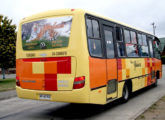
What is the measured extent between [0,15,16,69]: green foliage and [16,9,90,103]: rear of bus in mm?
15788

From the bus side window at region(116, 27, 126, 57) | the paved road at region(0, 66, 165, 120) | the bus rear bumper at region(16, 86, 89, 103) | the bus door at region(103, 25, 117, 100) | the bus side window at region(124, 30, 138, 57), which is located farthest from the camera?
the bus side window at region(124, 30, 138, 57)

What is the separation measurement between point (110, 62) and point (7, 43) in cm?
1731

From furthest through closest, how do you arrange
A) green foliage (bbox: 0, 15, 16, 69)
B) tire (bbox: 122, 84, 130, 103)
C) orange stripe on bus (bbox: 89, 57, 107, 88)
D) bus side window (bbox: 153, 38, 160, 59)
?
green foliage (bbox: 0, 15, 16, 69) → bus side window (bbox: 153, 38, 160, 59) → tire (bbox: 122, 84, 130, 103) → orange stripe on bus (bbox: 89, 57, 107, 88)

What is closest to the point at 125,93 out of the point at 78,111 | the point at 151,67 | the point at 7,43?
the point at 78,111

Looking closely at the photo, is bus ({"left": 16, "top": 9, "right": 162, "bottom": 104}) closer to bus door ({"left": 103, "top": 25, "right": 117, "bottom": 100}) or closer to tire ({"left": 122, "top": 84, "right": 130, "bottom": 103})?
bus door ({"left": 103, "top": 25, "right": 117, "bottom": 100})

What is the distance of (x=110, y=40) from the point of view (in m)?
8.12

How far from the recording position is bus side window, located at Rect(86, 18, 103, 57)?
6.81 meters

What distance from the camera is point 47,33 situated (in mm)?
6957

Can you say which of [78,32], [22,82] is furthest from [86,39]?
[22,82]

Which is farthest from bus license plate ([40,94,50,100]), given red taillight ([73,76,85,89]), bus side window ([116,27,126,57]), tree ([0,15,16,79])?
tree ([0,15,16,79])

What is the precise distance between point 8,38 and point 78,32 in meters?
18.3

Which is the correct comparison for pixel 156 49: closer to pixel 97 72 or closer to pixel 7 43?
pixel 97 72

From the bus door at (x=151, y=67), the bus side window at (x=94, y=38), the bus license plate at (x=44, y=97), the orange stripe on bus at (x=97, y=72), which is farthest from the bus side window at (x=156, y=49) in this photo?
the bus license plate at (x=44, y=97)

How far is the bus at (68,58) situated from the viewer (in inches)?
251
